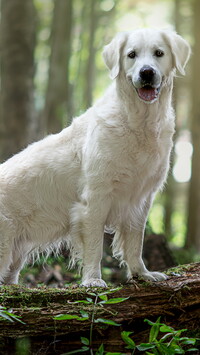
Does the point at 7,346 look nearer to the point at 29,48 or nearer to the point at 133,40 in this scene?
the point at 133,40

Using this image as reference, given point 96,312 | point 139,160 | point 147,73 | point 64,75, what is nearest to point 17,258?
point 139,160

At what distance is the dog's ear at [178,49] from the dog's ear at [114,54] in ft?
1.34

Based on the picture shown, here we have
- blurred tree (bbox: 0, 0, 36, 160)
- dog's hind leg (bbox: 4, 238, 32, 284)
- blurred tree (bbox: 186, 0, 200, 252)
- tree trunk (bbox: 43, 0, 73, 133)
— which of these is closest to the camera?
dog's hind leg (bbox: 4, 238, 32, 284)

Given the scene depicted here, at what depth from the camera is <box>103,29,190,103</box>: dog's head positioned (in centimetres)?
443

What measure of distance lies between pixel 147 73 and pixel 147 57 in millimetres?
247

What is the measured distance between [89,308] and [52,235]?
5.52ft

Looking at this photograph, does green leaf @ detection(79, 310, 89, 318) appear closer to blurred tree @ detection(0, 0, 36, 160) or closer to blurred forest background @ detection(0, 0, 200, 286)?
blurred forest background @ detection(0, 0, 200, 286)

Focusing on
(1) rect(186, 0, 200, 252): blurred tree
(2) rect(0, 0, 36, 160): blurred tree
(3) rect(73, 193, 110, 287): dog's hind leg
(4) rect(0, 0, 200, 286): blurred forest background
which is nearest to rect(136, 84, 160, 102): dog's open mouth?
(3) rect(73, 193, 110, 287): dog's hind leg

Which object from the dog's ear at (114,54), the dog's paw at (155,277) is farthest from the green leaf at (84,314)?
the dog's ear at (114,54)

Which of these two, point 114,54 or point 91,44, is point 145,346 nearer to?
point 114,54

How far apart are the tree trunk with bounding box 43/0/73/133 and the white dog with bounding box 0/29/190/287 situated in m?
7.75

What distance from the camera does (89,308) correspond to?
143 inches

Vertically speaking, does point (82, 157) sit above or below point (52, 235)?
above

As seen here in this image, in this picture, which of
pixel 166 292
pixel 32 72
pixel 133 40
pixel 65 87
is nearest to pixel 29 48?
pixel 32 72
